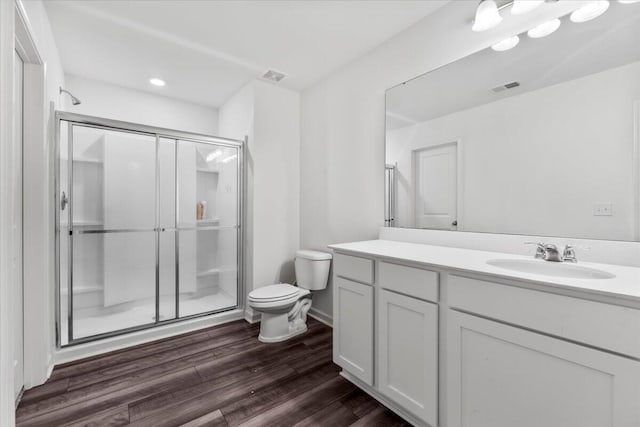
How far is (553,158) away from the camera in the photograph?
1.40 meters

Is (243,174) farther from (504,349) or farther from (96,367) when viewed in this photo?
(504,349)

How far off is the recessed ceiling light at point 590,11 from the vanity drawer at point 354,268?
5.17 ft

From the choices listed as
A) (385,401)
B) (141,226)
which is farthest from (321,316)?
(141,226)

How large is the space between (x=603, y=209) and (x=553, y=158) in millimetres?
315

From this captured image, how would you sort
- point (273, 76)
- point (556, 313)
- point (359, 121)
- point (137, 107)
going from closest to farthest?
point (556, 313) → point (359, 121) → point (273, 76) → point (137, 107)

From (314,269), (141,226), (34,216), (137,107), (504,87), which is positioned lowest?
(314,269)

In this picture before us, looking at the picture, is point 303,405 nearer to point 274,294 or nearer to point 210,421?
point 210,421

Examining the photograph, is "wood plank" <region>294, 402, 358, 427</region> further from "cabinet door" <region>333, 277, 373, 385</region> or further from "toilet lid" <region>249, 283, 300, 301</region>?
"toilet lid" <region>249, 283, 300, 301</region>

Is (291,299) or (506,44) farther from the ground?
(506,44)

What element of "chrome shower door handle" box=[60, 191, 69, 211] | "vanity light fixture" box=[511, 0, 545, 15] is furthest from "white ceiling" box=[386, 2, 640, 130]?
"chrome shower door handle" box=[60, 191, 69, 211]

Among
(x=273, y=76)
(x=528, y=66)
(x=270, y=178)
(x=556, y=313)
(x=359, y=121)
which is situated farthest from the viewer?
(x=270, y=178)

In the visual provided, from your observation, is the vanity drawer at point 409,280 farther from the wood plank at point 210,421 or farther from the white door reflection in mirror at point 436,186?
the wood plank at point 210,421

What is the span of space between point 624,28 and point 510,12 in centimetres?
51

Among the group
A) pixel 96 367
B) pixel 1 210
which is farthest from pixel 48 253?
pixel 1 210
